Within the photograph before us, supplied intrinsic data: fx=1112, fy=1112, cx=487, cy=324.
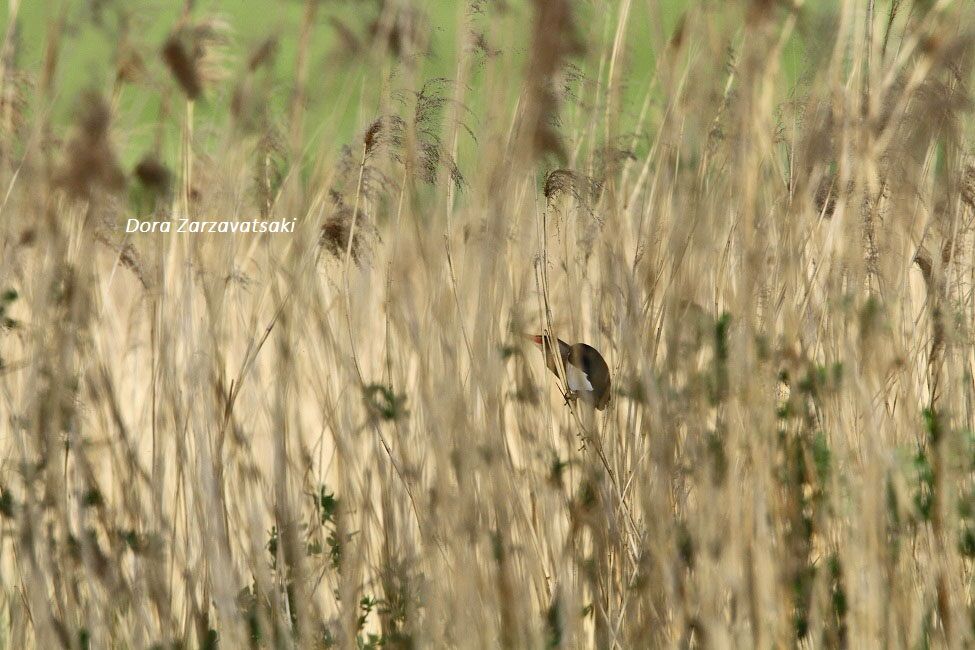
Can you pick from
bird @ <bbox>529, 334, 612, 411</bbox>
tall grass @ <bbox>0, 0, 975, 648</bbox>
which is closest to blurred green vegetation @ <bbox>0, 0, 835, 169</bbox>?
tall grass @ <bbox>0, 0, 975, 648</bbox>

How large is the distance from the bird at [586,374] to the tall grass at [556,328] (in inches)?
0.8

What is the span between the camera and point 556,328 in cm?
151

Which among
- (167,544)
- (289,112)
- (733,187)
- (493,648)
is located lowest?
(493,648)

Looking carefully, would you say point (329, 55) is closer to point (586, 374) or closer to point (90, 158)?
point (90, 158)

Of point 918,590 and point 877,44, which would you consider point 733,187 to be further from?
point 918,590

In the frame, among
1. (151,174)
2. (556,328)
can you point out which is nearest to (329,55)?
(151,174)

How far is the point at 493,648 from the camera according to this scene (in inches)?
51.7

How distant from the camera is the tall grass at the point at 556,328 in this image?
1.33 metres

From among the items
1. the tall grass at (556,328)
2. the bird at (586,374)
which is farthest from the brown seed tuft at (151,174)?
the bird at (586,374)

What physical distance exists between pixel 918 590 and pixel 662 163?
0.64 m

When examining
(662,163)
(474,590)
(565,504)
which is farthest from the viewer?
(565,504)

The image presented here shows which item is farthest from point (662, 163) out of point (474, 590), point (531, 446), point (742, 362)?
point (474, 590)

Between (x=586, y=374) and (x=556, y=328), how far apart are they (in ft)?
0.34

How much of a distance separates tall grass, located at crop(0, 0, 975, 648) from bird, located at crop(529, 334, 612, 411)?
2cm
